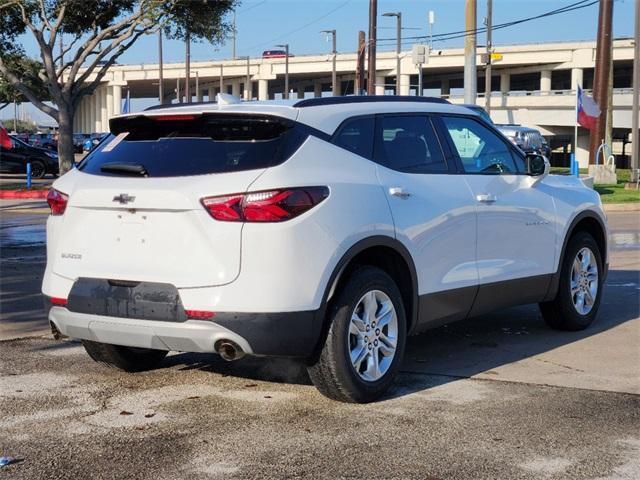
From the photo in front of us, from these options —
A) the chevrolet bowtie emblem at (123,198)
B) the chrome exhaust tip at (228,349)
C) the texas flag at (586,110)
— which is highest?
the texas flag at (586,110)

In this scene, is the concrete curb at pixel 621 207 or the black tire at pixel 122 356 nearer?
the black tire at pixel 122 356

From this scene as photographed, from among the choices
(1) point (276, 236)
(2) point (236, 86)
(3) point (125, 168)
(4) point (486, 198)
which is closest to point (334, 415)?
(1) point (276, 236)

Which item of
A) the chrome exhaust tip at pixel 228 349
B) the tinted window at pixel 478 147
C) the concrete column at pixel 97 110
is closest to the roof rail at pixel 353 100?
the tinted window at pixel 478 147

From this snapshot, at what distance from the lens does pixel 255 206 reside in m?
4.96

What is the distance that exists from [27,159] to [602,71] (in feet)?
70.6

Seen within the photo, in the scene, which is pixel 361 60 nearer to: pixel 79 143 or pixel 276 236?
pixel 79 143

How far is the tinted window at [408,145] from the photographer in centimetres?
592

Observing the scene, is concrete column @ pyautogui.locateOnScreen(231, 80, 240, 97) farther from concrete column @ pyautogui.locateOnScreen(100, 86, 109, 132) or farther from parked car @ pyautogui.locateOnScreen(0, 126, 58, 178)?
parked car @ pyautogui.locateOnScreen(0, 126, 58, 178)

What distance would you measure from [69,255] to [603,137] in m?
29.2

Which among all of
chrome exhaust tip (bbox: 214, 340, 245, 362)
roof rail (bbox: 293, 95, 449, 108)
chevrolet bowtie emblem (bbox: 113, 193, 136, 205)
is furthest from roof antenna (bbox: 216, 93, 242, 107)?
chrome exhaust tip (bbox: 214, 340, 245, 362)

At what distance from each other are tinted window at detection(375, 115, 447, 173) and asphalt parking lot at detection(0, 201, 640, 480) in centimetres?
142

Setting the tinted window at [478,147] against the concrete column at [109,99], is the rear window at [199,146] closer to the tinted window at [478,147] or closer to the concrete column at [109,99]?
the tinted window at [478,147]

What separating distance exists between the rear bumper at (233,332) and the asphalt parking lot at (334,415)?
417mm

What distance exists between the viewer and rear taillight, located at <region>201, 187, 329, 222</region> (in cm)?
496
